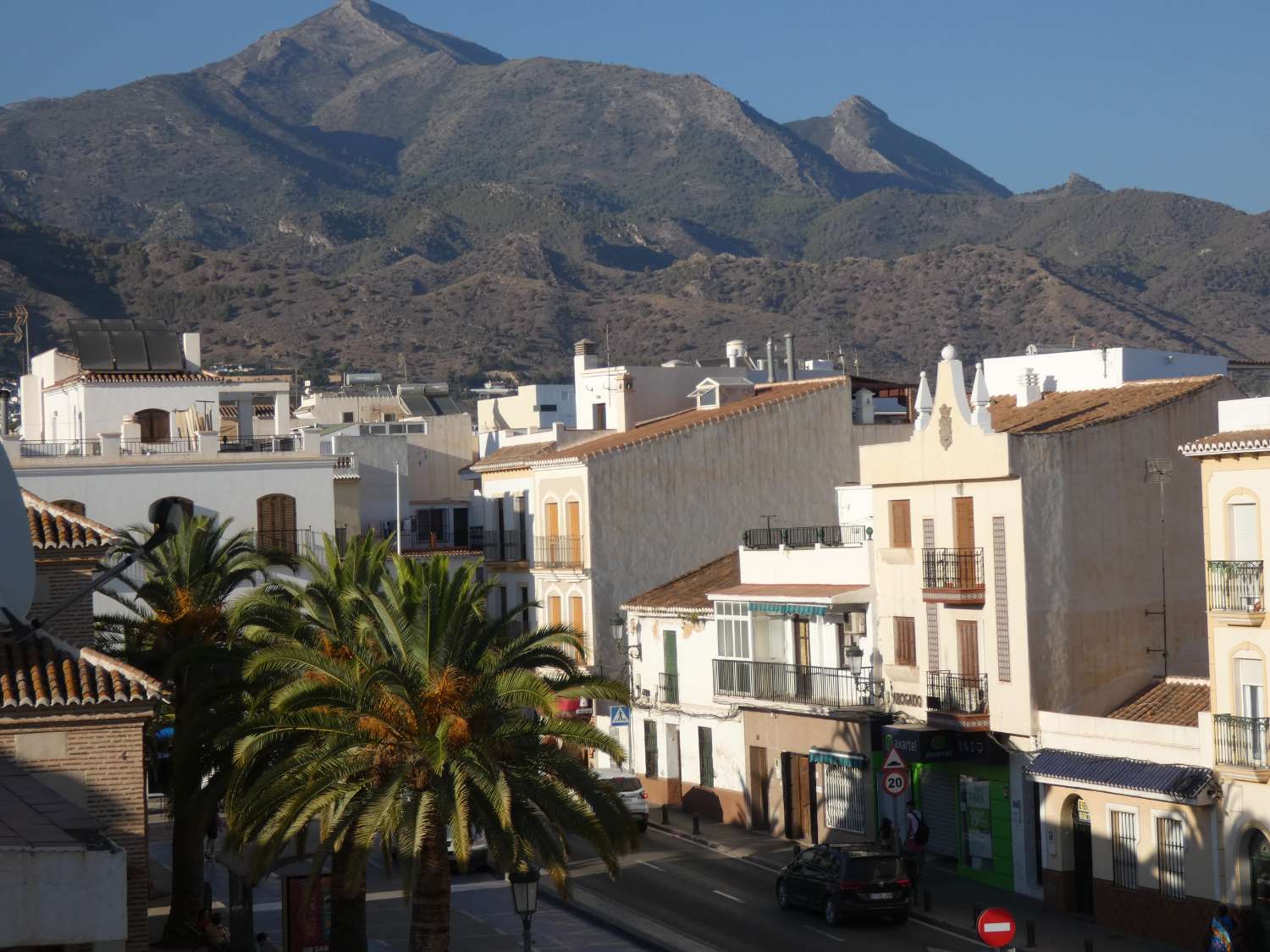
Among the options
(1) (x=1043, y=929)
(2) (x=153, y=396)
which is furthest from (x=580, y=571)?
(1) (x=1043, y=929)

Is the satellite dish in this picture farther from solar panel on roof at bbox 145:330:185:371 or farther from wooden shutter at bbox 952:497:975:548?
solar panel on roof at bbox 145:330:185:371

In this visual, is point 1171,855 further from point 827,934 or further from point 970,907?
point 827,934

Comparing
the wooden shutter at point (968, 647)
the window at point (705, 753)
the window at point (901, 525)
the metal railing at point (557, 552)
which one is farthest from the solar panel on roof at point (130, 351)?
the wooden shutter at point (968, 647)

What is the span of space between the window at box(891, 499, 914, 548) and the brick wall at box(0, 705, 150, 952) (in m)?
17.7

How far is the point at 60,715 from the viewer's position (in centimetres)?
2775

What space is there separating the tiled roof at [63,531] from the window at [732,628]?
17429mm

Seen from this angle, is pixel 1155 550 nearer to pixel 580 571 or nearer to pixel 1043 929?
Result: pixel 1043 929

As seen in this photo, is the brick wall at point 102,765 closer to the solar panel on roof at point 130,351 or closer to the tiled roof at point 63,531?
the tiled roof at point 63,531

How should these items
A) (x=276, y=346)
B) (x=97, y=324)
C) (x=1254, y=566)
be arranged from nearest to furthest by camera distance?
1. (x=1254, y=566)
2. (x=97, y=324)
3. (x=276, y=346)

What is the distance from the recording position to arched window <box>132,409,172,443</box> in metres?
61.8

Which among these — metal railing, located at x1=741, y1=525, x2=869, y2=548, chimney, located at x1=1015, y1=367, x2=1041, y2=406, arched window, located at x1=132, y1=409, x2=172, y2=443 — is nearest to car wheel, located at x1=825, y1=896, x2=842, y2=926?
metal railing, located at x1=741, y1=525, x2=869, y2=548

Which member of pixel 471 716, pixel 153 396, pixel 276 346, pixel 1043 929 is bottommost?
pixel 1043 929

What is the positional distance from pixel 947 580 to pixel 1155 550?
4042mm

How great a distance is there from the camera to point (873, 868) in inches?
1352
